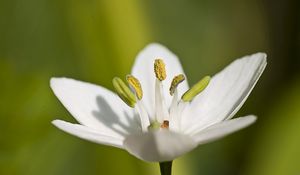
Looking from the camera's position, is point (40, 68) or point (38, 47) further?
point (38, 47)

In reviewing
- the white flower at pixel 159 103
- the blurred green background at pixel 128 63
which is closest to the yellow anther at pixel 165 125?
the white flower at pixel 159 103

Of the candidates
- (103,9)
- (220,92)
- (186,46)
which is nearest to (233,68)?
(220,92)

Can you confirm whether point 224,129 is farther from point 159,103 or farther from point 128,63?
point 128,63

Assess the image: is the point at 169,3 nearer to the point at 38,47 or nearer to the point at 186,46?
the point at 186,46

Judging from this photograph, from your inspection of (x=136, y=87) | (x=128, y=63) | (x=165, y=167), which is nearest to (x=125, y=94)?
(x=136, y=87)

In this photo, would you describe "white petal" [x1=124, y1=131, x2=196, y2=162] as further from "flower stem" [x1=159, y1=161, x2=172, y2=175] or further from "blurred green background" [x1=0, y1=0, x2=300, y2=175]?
"blurred green background" [x1=0, y1=0, x2=300, y2=175]

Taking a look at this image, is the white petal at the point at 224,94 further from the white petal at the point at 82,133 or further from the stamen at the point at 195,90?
the white petal at the point at 82,133

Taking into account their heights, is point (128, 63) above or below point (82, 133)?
above
